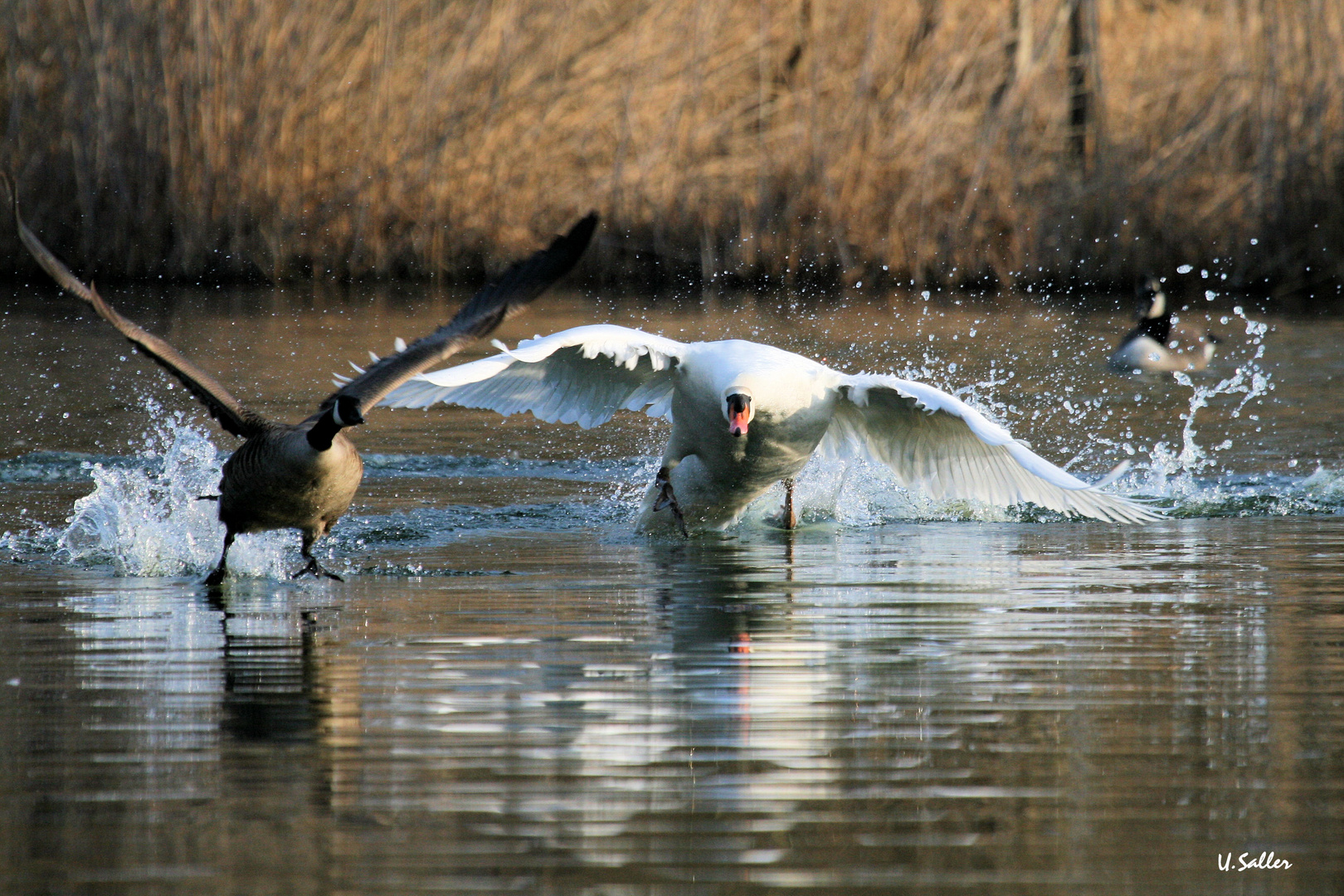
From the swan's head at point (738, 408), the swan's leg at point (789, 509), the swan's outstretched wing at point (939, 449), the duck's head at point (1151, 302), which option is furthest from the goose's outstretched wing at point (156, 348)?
the duck's head at point (1151, 302)

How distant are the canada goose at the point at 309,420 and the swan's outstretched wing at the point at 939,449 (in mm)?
1631

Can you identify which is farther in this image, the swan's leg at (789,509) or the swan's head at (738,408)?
the swan's leg at (789,509)

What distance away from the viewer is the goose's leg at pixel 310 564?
671 centimetres

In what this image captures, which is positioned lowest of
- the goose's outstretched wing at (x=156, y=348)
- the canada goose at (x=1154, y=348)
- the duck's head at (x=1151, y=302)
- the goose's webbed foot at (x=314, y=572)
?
the goose's webbed foot at (x=314, y=572)

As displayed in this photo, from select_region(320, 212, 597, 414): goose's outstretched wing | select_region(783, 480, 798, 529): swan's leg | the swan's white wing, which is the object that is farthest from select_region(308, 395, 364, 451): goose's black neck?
select_region(783, 480, 798, 529): swan's leg

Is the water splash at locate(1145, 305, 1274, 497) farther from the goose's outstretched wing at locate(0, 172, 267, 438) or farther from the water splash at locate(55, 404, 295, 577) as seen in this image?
the goose's outstretched wing at locate(0, 172, 267, 438)

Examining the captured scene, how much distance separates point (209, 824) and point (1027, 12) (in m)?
17.2

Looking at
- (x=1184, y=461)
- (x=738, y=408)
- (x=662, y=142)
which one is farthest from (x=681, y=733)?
(x=662, y=142)

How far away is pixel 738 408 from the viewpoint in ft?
24.4

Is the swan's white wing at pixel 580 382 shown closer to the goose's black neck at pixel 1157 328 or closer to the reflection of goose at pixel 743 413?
the reflection of goose at pixel 743 413

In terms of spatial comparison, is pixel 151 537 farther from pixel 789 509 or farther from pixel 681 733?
pixel 681 733

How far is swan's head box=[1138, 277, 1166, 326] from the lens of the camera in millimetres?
14195

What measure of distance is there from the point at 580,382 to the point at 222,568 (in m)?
2.48

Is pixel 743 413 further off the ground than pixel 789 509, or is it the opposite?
pixel 743 413
